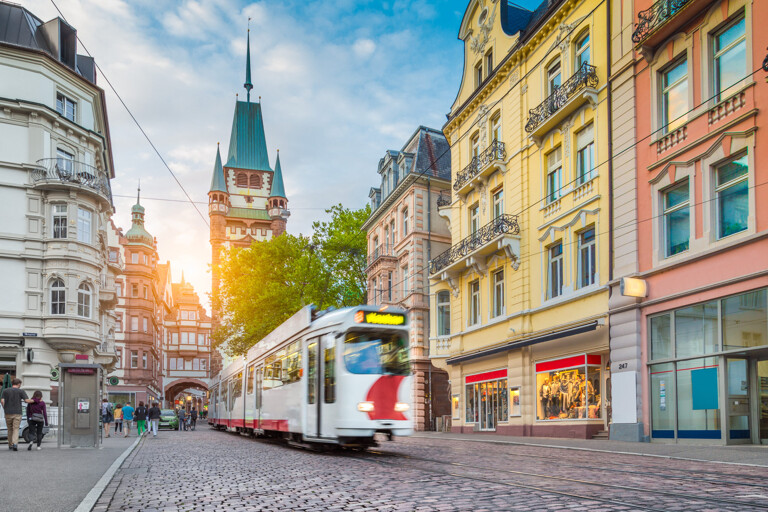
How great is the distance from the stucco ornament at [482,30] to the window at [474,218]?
6.54 meters

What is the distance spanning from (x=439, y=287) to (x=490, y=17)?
12215 mm

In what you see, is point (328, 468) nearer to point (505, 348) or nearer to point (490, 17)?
point (505, 348)

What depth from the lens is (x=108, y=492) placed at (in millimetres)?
9312

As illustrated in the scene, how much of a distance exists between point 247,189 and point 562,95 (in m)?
96.8

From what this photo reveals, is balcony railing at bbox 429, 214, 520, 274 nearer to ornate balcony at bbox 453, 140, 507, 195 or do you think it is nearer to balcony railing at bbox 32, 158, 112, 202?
ornate balcony at bbox 453, 140, 507, 195

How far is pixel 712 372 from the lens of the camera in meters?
17.2

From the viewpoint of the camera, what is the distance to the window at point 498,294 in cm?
2892

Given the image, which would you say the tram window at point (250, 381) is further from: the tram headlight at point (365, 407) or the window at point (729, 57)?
the window at point (729, 57)

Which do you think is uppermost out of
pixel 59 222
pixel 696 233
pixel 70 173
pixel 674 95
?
pixel 70 173

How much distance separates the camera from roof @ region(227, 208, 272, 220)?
112438 mm

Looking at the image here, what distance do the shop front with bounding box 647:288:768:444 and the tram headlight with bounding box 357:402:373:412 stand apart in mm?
7839

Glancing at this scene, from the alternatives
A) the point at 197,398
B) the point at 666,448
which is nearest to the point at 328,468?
the point at 666,448

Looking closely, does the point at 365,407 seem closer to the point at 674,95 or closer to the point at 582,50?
the point at 674,95

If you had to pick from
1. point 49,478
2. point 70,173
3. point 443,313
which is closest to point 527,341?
point 443,313
